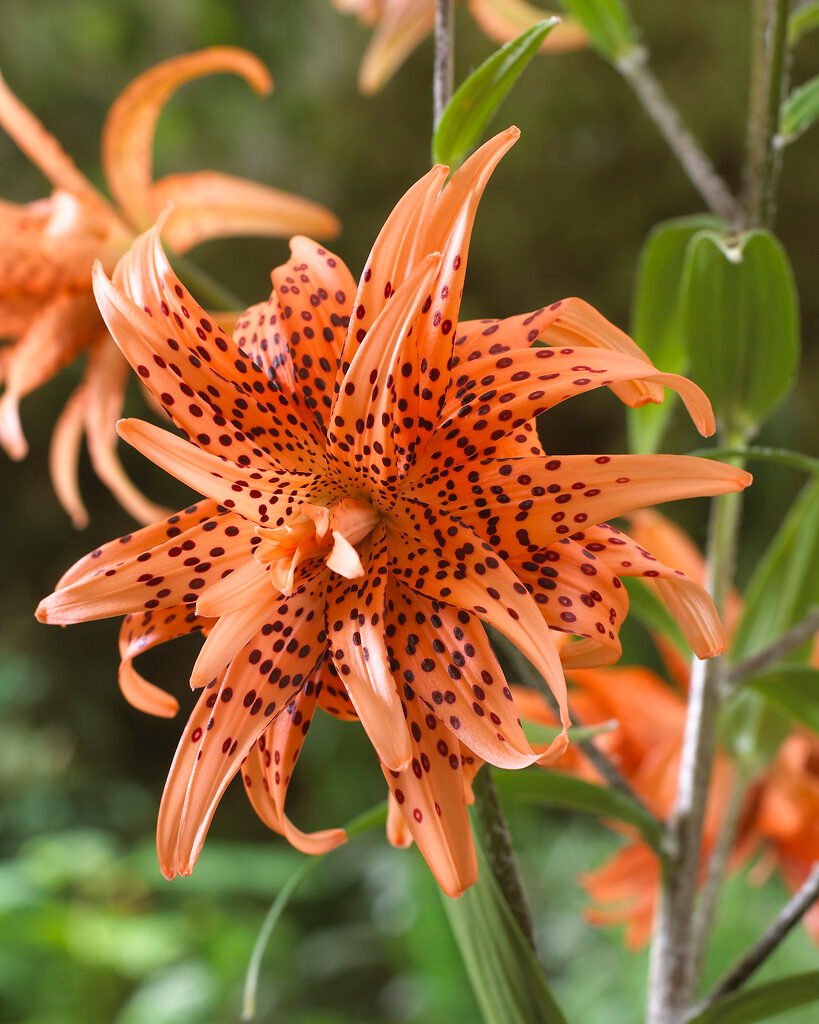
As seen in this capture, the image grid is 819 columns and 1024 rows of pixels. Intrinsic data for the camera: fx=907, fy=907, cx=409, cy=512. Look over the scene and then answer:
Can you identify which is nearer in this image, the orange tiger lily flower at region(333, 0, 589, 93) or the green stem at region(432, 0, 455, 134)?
the green stem at region(432, 0, 455, 134)

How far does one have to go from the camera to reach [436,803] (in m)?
0.21

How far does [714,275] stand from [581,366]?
17 cm

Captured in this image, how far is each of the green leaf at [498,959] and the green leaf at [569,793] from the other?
4 centimetres

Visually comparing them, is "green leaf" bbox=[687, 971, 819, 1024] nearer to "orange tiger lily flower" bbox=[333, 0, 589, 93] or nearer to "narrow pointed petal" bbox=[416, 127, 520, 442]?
"narrow pointed petal" bbox=[416, 127, 520, 442]

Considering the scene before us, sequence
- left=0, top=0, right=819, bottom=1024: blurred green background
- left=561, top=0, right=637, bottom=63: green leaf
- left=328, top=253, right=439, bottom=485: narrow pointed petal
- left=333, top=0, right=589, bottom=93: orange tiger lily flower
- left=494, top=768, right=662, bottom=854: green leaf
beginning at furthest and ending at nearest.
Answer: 1. left=0, top=0, right=819, bottom=1024: blurred green background
2. left=333, top=0, right=589, bottom=93: orange tiger lily flower
3. left=561, top=0, right=637, bottom=63: green leaf
4. left=494, top=768, right=662, bottom=854: green leaf
5. left=328, top=253, right=439, bottom=485: narrow pointed petal

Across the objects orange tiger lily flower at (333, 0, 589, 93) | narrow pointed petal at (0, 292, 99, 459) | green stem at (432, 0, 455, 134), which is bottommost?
narrow pointed petal at (0, 292, 99, 459)

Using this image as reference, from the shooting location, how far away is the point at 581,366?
0.66 ft

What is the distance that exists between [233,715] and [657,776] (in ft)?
0.95

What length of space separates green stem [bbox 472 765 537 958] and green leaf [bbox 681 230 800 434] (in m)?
0.20

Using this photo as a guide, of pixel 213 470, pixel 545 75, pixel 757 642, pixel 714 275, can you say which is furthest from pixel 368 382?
pixel 545 75

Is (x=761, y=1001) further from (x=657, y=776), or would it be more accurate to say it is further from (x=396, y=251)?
(x=396, y=251)

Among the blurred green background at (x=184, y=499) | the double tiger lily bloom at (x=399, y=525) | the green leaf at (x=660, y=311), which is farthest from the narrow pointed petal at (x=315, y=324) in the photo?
the blurred green background at (x=184, y=499)

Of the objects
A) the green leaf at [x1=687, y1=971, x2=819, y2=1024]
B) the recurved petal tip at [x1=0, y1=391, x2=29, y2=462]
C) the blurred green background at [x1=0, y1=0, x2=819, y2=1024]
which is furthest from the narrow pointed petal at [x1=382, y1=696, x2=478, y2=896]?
the blurred green background at [x1=0, y1=0, x2=819, y2=1024]

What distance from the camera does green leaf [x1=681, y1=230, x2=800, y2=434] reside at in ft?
1.09
